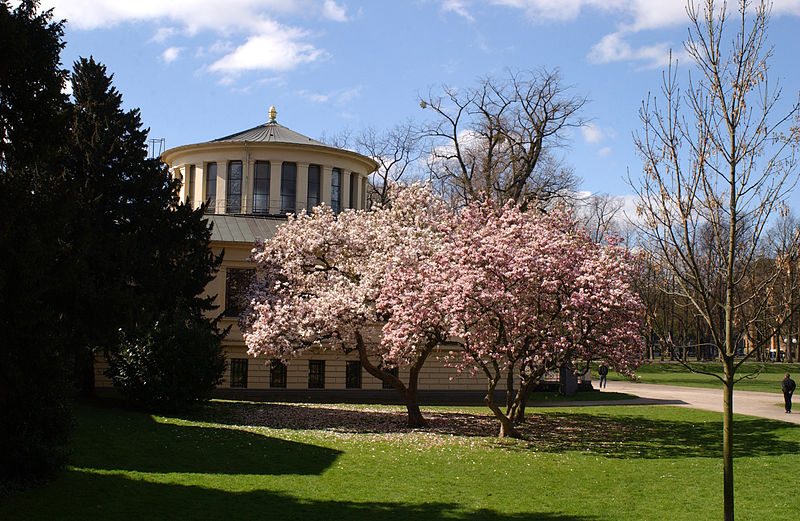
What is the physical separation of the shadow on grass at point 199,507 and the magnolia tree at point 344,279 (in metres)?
9.98

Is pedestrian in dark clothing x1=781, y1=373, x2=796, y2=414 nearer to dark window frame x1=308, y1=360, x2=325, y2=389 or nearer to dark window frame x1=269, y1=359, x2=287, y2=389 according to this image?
dark window frame x1=308, y1=360, x2=325, y2=389

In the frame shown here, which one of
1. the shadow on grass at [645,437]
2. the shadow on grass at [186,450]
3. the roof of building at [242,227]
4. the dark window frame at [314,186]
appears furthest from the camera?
the dark window frame at [314,186]

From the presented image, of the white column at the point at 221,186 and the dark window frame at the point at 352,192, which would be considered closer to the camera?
the white column at the point at 221,186

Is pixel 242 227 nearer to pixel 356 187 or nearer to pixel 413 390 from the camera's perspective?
pixel 356 187

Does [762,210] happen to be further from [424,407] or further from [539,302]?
[424,407]

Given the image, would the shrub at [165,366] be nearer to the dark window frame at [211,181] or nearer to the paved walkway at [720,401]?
the dark window frame at [211,181]

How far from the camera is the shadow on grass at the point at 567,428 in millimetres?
21141

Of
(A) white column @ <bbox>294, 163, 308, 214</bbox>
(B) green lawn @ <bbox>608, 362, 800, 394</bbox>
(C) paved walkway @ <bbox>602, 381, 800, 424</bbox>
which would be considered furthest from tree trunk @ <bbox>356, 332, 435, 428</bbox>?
(B) green lawn @ <bbox>608, 362, 800, 394</bbox>

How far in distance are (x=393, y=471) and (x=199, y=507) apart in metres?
5.35

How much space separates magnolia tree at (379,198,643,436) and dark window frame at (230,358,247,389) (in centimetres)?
1470

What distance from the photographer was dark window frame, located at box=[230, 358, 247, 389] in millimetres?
35406

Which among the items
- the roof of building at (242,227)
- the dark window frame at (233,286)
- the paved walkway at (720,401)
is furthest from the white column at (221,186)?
A: the paved walkway at (720,401)

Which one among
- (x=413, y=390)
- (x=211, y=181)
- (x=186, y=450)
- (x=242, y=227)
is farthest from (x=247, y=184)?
(x=186, y=450)

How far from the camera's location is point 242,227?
38.0 metres
